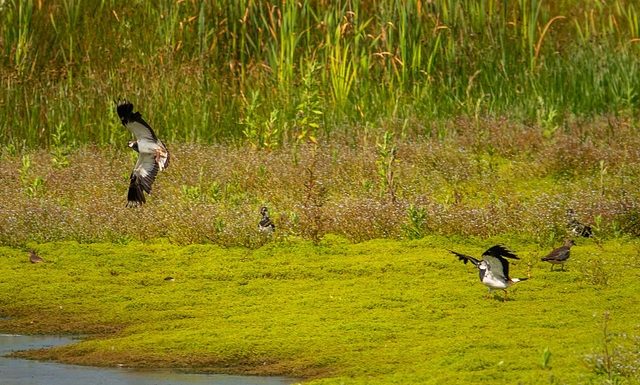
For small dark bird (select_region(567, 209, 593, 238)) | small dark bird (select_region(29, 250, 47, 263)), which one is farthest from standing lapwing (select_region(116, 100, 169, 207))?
small dark bird (select_region(567, 209, 593, 238))

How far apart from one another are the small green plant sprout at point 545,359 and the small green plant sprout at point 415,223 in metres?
3.96

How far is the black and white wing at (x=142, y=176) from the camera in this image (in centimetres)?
1000

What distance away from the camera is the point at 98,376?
6.10 metres

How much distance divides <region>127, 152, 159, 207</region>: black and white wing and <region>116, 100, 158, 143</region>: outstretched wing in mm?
305

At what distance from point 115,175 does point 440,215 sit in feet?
14.9

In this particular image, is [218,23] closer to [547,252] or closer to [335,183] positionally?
[335,183]

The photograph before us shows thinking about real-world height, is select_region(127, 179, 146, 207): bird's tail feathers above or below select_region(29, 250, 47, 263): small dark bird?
above

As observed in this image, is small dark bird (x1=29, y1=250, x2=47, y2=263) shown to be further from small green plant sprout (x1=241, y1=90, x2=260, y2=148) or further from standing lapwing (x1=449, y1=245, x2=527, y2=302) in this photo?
standing lapwing (x1=449, y1=245, x2=527, y2=302)

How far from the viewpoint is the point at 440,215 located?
32.7 feet

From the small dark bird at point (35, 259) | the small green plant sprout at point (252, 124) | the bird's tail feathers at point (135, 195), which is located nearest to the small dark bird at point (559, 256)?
the bird's tail feathers at point (135, 195)

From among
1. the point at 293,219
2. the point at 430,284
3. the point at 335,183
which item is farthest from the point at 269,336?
the point at 335,183

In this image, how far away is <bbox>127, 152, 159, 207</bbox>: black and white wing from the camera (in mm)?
10000

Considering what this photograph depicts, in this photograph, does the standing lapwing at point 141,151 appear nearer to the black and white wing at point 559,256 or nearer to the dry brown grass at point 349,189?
the dry brown grass at point 349,189

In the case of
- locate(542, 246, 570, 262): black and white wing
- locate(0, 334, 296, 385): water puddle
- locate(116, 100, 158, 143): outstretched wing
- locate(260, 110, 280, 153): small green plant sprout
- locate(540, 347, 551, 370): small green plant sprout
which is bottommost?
locate(260, 110, 280, 153): small green plant sprout
